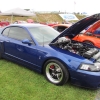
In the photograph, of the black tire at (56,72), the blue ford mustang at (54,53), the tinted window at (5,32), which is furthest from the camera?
the tinted window at (5,32)

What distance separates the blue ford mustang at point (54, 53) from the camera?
3.26 meters

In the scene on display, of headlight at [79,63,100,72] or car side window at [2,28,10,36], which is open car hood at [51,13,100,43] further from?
car side window at [2,28,10,36]

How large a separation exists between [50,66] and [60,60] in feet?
1.19

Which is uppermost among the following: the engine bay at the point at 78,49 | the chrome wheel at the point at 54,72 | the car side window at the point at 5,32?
the car side window at the point at 5,32

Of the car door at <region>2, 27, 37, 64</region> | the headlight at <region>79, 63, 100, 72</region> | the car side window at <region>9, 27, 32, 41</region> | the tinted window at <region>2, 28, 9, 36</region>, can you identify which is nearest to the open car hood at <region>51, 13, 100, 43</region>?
the car door at <region>2, 27, 37, 64</region>

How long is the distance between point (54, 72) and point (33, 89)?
64 cm

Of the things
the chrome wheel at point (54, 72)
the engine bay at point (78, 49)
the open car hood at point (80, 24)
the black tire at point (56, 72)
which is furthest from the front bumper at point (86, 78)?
the open car hood at point (80, 24)

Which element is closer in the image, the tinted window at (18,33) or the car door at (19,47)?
the car door at (19,47)

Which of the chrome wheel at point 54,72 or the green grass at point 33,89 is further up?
the chrome wheel at point 54,72

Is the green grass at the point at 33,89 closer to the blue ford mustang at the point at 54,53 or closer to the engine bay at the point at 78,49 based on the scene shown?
the blue ford mustang at the point at 54,53

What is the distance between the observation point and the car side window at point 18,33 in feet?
14.1

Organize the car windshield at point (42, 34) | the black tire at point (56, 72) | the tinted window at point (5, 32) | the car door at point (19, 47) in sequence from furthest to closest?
the tinted window at point (5, 32) → the car windshield at point (42, 34) → the car door at point (19, 47) → the black tire at point (56, 72)

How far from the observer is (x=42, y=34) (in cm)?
442

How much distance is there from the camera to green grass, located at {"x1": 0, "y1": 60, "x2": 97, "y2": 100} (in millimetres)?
3169
